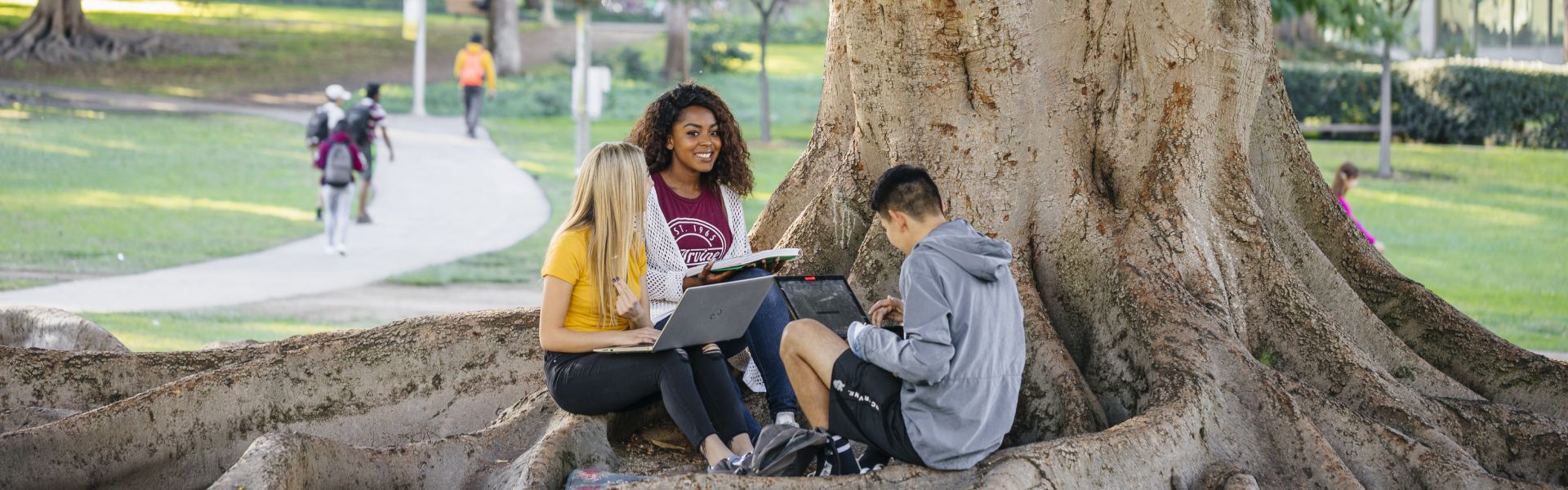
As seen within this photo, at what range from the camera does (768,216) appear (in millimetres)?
6590

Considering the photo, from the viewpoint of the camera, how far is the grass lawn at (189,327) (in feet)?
31.3

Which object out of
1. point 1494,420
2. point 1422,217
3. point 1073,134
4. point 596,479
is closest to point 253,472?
point 596,479

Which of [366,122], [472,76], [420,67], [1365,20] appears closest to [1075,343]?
[366,122]

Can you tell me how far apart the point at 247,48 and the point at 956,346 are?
119 ft

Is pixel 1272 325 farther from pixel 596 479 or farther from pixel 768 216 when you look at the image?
pixel 596 479

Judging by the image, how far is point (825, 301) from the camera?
16.2 ft

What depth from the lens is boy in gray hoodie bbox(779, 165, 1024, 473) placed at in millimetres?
4277

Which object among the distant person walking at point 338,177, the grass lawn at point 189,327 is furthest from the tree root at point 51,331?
the distant person walking at point 338,177

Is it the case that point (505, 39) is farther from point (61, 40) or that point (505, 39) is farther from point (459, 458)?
point (459, 458)

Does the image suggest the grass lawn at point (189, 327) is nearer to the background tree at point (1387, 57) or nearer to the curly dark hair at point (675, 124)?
the curly dark hair at point (675, 124)

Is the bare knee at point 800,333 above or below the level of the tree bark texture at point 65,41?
below

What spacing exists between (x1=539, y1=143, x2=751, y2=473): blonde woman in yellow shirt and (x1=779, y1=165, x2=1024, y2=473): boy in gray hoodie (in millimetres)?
477

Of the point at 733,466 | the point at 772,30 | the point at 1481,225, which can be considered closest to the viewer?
the point at 733,466

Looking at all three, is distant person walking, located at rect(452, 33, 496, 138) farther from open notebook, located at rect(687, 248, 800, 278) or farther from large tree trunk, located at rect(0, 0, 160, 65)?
open notebook, located at rect(687, 248, 800, 278)
